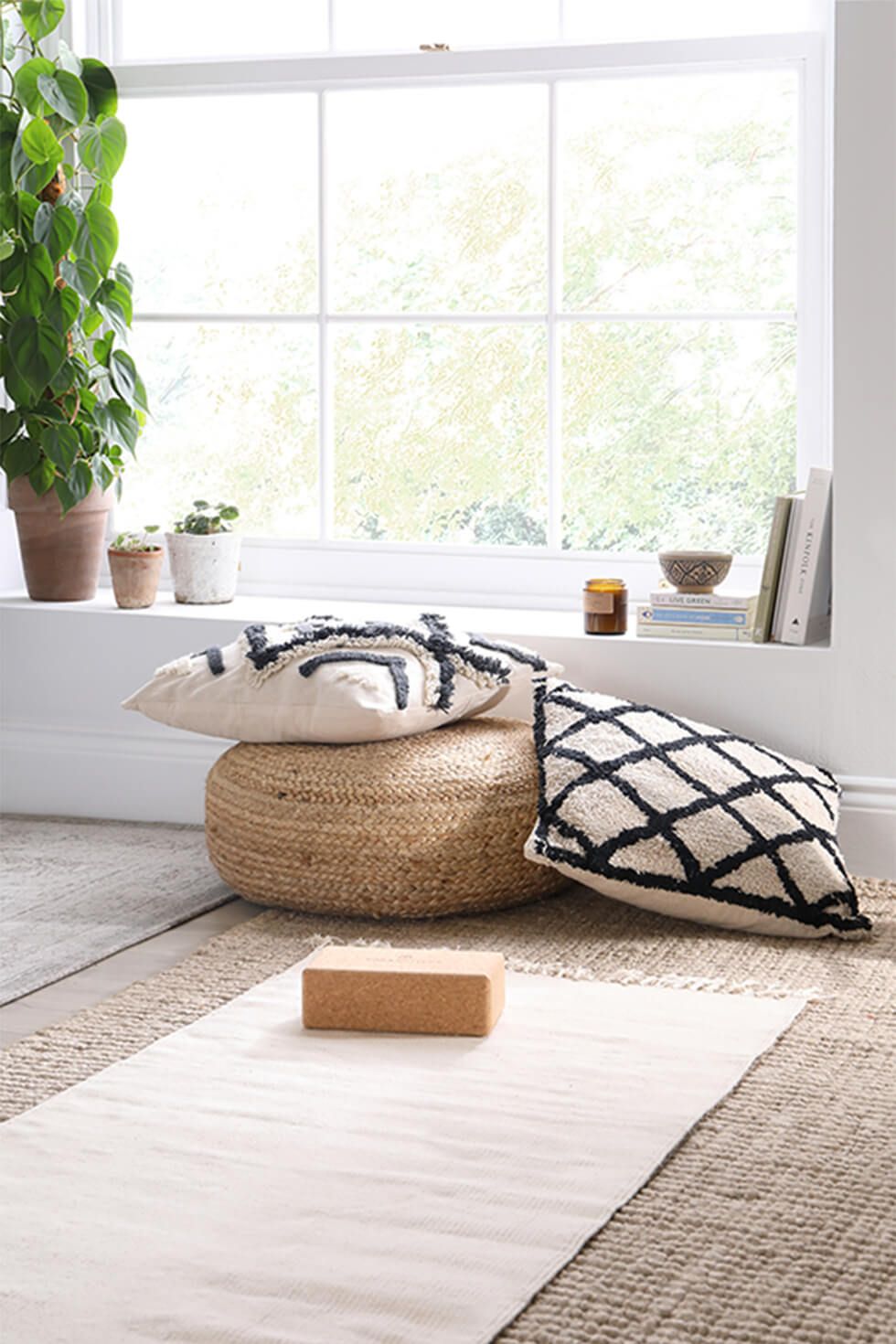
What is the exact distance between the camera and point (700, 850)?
3.03m

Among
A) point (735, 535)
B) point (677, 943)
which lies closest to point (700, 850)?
point (677, 943)

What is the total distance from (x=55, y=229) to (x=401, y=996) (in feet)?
6.76

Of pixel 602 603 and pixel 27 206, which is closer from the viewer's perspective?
pixel 602 603

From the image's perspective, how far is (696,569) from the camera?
3604 mm

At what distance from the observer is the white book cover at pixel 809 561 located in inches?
137

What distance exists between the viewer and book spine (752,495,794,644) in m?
3.52

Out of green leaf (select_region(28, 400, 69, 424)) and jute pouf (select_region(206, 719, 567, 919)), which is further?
green leaf (select_region(28, 400, 69, 424))

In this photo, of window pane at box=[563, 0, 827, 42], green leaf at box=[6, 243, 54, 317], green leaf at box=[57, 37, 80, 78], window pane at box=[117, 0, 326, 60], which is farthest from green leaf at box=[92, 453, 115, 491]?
window pane at box=[563, 0, 827, 42]

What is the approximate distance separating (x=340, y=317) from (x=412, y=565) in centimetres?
57

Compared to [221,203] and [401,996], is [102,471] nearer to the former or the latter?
[221,203]

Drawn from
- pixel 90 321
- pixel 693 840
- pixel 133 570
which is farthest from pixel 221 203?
pixel 693 840

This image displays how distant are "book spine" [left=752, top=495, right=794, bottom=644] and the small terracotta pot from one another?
1311 mm

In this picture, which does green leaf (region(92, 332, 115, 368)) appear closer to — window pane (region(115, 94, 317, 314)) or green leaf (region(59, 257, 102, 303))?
green leaf (region(59, 257, 102, 303))

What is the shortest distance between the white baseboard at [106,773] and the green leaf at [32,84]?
4.29 feet
